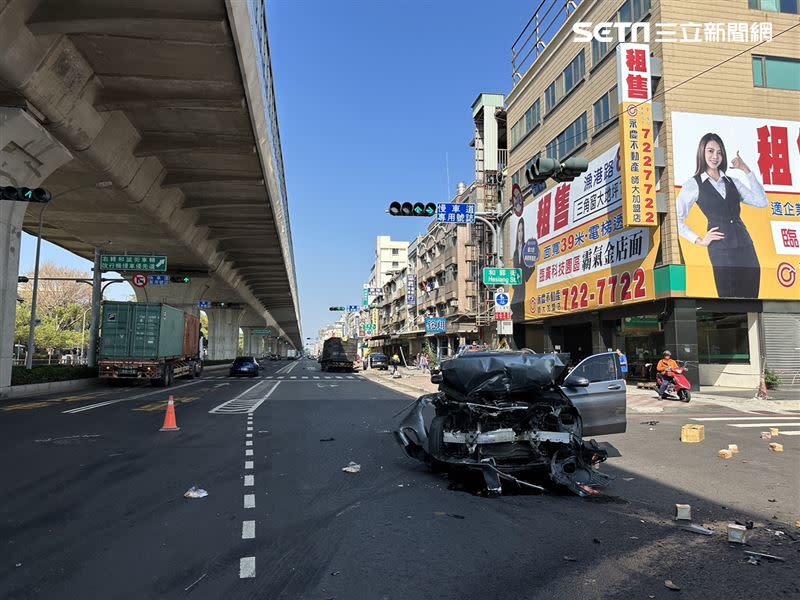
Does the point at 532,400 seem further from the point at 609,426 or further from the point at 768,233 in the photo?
the point at 768,233

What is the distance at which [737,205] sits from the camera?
22.5 metres

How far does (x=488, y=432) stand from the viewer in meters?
6.82

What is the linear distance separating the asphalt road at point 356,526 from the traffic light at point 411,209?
8.32 m

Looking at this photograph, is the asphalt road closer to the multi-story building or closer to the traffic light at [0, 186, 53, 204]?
the traffic light at [0, 186, 53, 204]

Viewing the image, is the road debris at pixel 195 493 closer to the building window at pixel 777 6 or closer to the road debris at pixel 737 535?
the road debris at pixel 737 535

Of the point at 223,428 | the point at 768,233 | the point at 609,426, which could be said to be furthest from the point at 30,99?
the point at 768,233

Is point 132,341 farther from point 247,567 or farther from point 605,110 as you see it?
point 605,110

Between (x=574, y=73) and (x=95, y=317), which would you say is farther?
(x=574, y=73)

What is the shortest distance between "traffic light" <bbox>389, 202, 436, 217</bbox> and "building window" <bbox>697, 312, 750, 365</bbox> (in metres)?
14.3

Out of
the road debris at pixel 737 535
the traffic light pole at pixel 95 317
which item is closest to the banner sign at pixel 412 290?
the traffic light pole at pixel 95 317

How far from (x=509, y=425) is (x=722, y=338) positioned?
851 inches

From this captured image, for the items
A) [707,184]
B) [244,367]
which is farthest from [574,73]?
[244,367]

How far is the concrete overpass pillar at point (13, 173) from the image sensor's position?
49.1ft

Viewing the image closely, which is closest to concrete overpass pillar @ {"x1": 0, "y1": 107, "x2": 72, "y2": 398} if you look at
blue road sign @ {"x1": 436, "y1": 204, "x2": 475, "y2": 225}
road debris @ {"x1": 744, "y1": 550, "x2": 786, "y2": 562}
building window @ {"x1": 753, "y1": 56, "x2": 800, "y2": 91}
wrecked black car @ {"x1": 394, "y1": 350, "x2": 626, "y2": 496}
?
blue road sign @ {"x1": 436, "y1": 204, "x2": 475, "y2": 225}
